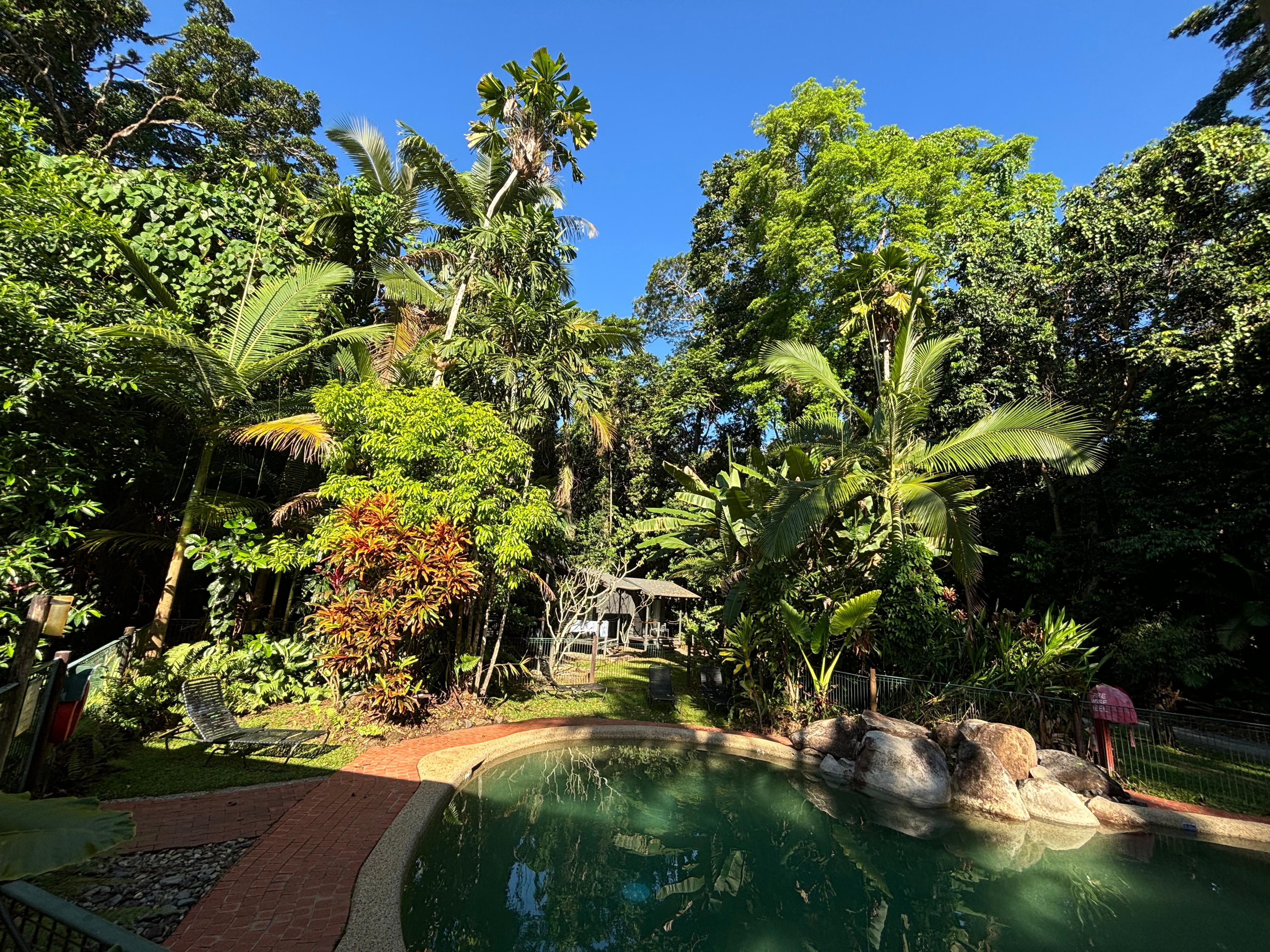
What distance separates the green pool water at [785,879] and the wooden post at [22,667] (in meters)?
3.17

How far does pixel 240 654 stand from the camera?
8859 millimetres

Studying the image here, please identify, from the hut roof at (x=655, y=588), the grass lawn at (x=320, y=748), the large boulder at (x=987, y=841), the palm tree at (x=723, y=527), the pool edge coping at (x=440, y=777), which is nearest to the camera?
the pool edge coping at (x=440, y=777)

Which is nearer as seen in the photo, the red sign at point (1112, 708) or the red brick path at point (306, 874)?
the red brick path at point (306, 874)

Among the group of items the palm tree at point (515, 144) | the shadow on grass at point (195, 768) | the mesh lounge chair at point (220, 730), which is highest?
the palm tree at point (515, 144)

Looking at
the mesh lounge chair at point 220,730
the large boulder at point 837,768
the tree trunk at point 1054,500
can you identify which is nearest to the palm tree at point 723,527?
the large boulder at point 837,768

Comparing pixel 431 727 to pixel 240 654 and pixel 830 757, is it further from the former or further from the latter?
pixel 830 757

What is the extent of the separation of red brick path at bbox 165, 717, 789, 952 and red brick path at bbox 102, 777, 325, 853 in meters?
0.20

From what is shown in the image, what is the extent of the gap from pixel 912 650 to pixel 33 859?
34.9ft

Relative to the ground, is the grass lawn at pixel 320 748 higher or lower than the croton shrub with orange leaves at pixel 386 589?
lower

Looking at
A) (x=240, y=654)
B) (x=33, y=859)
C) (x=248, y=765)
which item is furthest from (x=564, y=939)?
(x=240, y=654)

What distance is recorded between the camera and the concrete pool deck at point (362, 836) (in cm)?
360

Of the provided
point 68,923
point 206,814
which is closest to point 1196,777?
point 68,923

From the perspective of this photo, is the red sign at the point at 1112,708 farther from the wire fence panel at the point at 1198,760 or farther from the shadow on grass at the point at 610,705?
the shadow on grass at the point at 610,705

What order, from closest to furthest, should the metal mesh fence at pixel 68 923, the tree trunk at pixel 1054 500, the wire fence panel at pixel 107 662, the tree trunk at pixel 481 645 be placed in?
the metal mesh fence at pixel 68 923 < the wire fence panel at pixel 107 662 < the tree trunk at pixel 481 645 < the tree trunk at pixel 1054 500
